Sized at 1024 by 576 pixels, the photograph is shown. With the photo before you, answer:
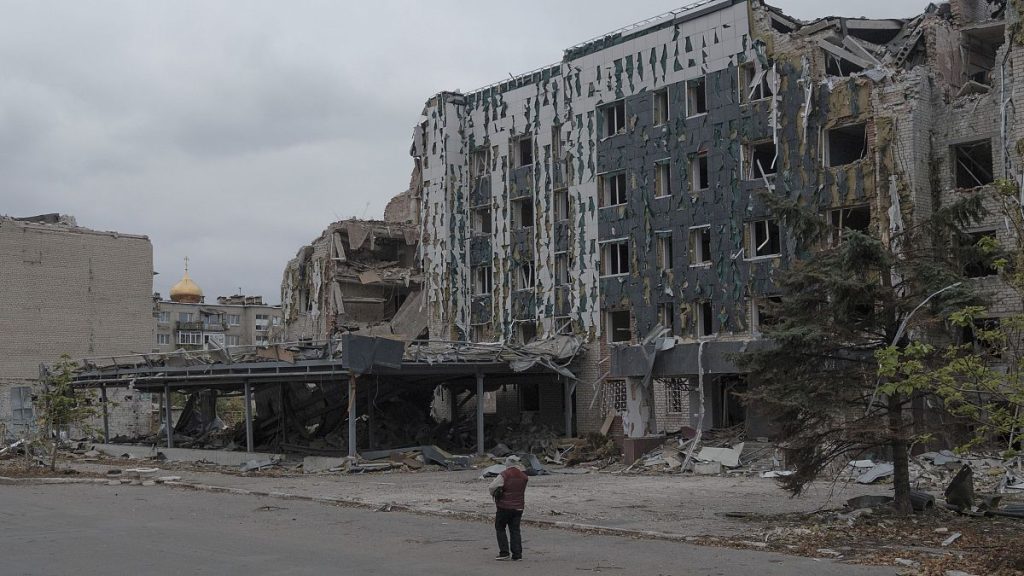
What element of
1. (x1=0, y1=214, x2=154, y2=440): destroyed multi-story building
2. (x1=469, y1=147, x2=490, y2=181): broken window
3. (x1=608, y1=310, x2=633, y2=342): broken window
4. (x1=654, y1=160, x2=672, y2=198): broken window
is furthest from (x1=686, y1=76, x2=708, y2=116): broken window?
(x1=0, y1=214, x2=154, y2=440): destroyed multi-story building

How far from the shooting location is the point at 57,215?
2611 inches

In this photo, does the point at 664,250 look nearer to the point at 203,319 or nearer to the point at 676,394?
the point at 676,394

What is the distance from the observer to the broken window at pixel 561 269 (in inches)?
1730

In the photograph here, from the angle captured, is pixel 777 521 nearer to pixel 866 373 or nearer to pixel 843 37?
pixel 866 373

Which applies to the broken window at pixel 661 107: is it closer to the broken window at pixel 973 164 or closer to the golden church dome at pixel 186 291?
the broken window at pixel 973 164

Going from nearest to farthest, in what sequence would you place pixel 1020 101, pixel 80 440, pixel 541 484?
1. pixel 541 484
2. pixel 1020 101
3. pixel 80 440

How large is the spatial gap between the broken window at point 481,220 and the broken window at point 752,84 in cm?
1377

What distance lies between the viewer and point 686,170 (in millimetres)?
39812

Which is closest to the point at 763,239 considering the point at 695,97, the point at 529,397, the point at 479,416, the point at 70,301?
the point at 695,97

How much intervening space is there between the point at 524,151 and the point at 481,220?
3739 millimetres

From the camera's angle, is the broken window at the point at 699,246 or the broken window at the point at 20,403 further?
the broken window at the point at 20,403

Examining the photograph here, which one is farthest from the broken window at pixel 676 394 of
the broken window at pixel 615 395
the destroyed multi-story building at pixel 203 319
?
the destroyed multi-story building at pixel 203 319

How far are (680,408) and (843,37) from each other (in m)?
14.1

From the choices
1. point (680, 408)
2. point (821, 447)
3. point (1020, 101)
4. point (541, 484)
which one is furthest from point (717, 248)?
point (821, 447)
